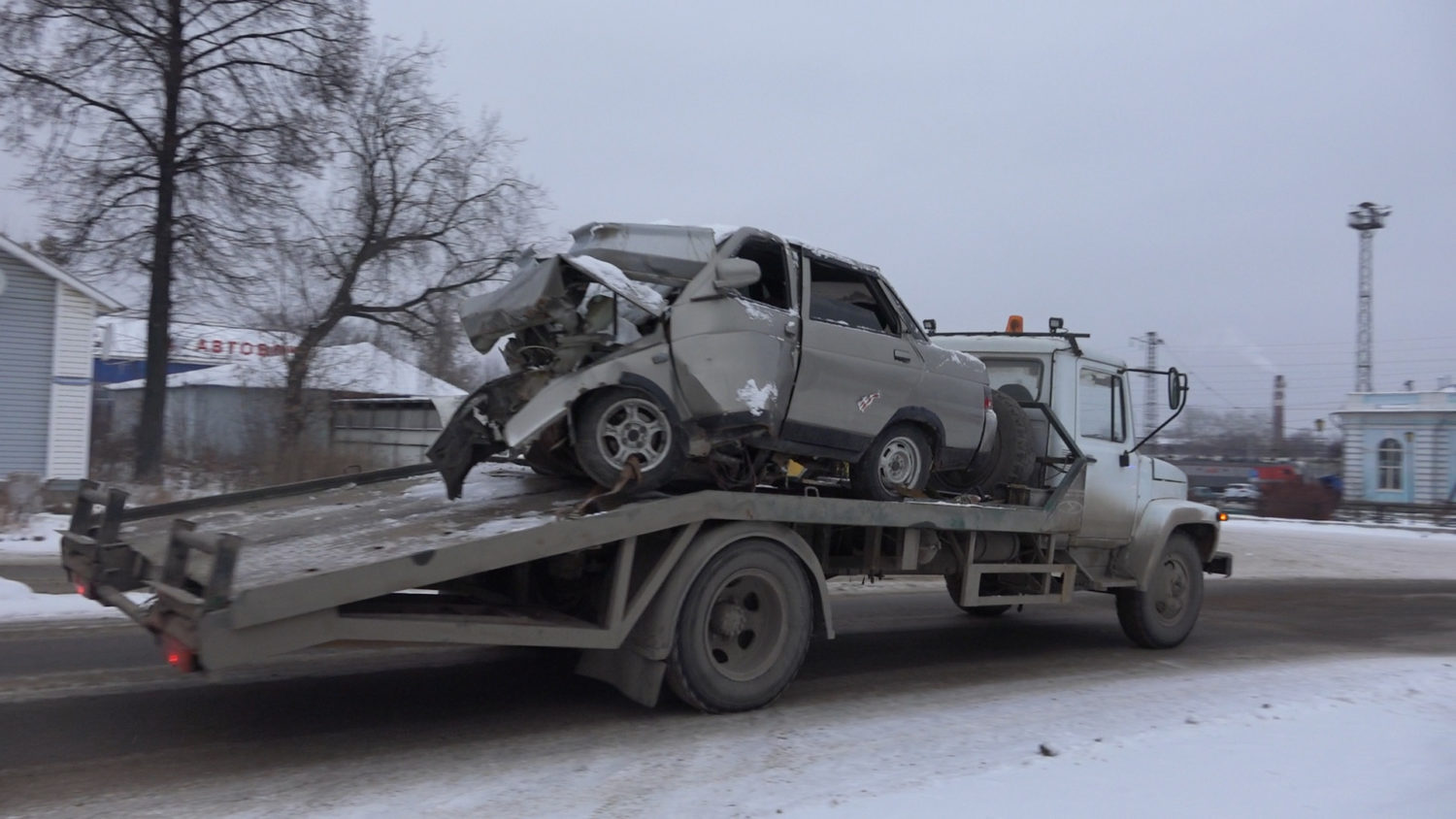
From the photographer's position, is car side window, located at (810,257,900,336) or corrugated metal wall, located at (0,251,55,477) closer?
car side window, located at (810,257,900,336)

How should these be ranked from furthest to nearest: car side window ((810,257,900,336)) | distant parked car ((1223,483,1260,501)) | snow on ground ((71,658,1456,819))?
distant parked car ((1223,483,1260,501)) → car side window ((810,257,900,336)) → snow on ground ((71,658,1456,819))

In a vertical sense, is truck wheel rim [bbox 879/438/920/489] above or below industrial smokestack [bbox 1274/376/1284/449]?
below

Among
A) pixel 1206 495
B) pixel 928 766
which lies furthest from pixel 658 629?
pixel 1206 495

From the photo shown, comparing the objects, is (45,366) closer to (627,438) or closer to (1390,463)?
(627,438)

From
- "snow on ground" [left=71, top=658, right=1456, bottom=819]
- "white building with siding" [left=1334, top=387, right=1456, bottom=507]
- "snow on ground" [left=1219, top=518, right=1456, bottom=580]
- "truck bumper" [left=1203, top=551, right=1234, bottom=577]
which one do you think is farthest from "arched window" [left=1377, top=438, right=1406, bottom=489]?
"snow on ground" [left=71, top=658, right=1456, bottom=819]

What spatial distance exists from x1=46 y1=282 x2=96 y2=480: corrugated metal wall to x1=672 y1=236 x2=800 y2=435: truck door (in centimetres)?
1815

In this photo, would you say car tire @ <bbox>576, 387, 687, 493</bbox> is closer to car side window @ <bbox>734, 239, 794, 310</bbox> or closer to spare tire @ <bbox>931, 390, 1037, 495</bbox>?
car side window @ <bbox>734, 239, 794, 310</bbox>

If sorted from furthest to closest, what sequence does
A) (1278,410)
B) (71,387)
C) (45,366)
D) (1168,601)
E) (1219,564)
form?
(1278,410) < (71,387) < (45,366) < (1219,564) < (1168,601)

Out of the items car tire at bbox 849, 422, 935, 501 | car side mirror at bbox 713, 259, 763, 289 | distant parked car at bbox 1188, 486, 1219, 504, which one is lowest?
distant parked car at bbox 1188, 486, 1219, 504

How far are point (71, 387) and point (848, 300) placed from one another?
18518 millimetres

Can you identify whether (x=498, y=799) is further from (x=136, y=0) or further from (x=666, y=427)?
(x=136, y=0)

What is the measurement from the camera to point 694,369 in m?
6.12

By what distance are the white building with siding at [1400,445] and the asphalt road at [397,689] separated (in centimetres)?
3678

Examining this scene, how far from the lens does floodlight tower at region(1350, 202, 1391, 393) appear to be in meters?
41.1
